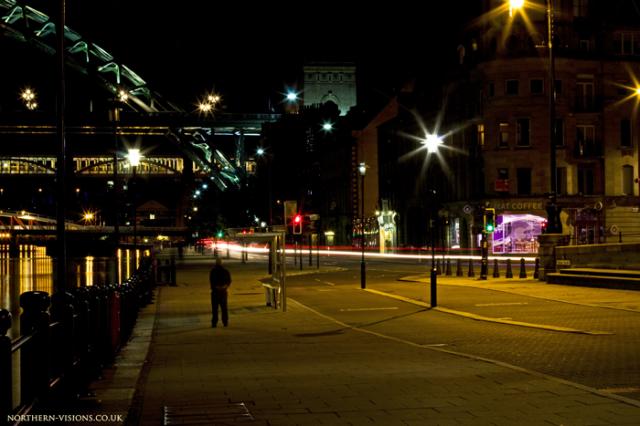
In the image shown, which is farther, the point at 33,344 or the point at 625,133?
the point at 625,133

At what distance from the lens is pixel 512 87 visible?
6512cm

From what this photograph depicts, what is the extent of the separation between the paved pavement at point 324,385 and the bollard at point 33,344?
1544mm

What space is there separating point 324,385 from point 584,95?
197ft

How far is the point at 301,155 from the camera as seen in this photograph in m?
89.1

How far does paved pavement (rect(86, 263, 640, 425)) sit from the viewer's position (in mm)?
9211

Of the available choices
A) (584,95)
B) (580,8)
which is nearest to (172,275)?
(584,95)

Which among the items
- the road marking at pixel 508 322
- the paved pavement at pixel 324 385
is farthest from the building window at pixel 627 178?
the paved pavement at pixel 324 385

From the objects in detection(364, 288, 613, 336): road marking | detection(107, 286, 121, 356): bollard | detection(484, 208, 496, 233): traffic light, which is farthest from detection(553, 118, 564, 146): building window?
detection(107, 286, 121, 356): bollard

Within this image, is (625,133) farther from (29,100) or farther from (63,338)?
(29,100)

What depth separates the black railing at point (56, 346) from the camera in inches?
256

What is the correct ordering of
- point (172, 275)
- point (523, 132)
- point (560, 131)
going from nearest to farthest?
→ point (172, 275) < point (523, 132) < point (560, 131)

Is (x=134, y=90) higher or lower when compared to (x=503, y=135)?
higher

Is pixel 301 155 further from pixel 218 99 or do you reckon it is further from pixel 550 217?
pixel 550 217

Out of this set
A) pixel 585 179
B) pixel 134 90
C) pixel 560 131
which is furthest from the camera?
pixel 134 90
